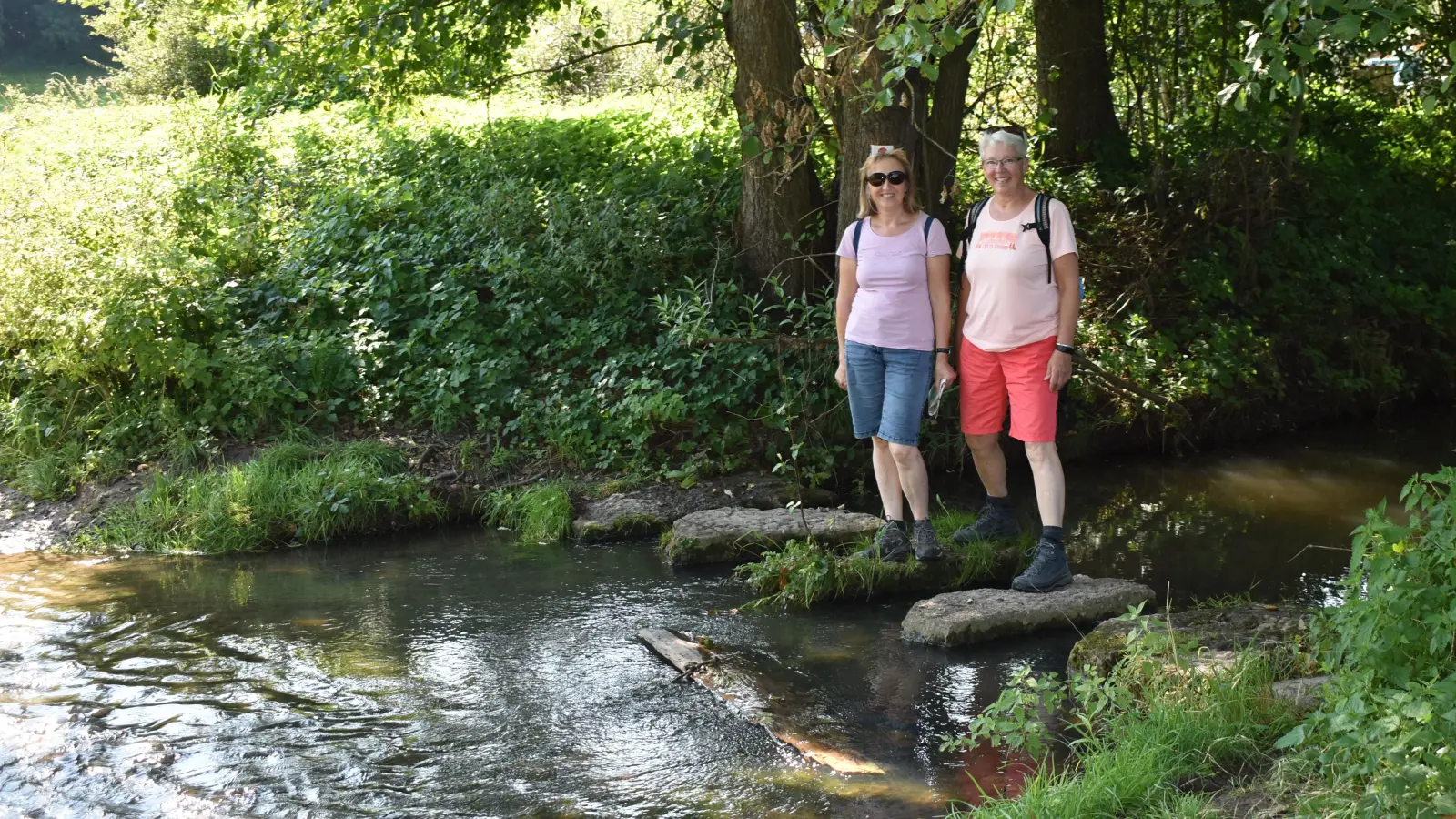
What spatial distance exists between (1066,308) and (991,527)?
1.49 m

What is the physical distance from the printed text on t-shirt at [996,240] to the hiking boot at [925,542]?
1.52 meters

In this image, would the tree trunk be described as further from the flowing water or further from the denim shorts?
the denim shorts

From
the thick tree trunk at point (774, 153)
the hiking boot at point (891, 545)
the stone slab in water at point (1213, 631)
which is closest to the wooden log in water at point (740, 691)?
the stone slab in water at point (1213, 631)

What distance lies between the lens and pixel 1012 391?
20.0 feet


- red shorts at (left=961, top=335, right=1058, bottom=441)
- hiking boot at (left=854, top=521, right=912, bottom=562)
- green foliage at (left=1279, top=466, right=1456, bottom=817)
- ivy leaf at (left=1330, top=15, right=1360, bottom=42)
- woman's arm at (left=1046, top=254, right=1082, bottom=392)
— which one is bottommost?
hiking boot at (left=854, top=521, right=912, bottom=562)

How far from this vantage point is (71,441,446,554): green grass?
27.0 feet

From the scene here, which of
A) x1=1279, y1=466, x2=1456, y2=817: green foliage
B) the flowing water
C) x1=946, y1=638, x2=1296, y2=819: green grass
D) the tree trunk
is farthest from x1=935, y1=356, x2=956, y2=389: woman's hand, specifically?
the tree trunk

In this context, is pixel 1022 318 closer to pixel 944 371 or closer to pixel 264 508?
pixel 944 371

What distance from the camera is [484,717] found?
512 centimetres

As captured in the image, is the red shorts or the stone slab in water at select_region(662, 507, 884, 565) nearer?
the red shorts

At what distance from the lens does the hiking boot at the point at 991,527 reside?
22.5 ft

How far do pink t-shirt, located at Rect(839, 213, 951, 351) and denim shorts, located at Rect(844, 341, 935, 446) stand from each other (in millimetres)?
71

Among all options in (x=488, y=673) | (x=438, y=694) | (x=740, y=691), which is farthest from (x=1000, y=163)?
(x=438, y=694)

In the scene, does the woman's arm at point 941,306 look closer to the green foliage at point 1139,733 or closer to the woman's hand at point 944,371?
the woman's hand at point 944,371
